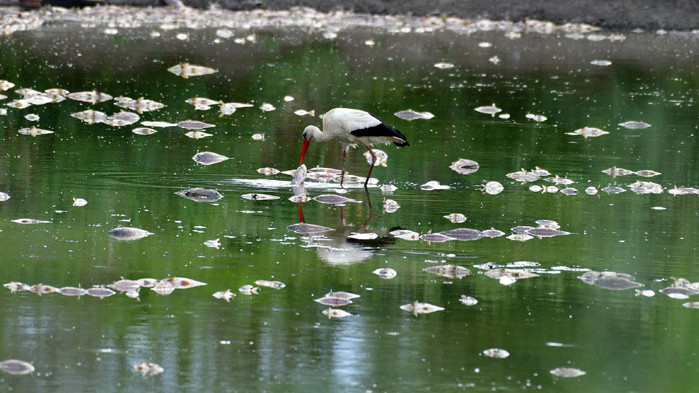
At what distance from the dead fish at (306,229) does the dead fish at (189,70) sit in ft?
35.7

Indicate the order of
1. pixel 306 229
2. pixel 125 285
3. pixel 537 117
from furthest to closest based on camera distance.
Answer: pixel 537 117 < pixel 306 229 < pixel 125 285

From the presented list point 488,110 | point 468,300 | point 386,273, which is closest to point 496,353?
point 468,300

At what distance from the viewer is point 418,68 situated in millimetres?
22938

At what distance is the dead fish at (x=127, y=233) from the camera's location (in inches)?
381

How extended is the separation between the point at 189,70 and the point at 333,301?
13.4m

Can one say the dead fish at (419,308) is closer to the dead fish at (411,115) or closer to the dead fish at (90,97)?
the dead fish at (411,115)

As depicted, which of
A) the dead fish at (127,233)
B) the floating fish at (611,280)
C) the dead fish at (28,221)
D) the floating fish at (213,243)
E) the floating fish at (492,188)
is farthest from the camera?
the floating fish at (492,188)

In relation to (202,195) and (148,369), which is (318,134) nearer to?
(202,195)

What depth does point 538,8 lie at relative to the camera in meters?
33.8

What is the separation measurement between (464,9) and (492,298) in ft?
87.9

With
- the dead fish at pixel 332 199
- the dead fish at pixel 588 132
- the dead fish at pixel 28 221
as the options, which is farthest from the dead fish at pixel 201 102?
the dead fish at pixel 28 221

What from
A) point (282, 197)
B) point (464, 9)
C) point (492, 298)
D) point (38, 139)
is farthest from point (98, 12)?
point (492, 298)

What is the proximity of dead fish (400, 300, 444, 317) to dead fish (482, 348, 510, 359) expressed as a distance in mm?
808

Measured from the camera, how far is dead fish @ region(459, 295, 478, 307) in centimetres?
814
